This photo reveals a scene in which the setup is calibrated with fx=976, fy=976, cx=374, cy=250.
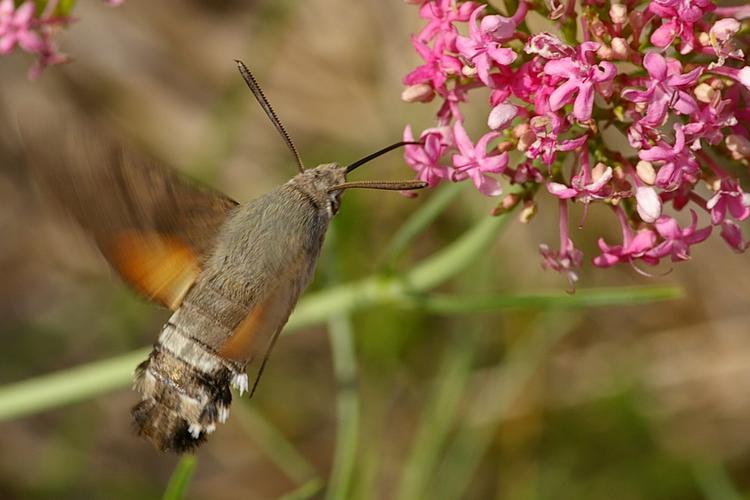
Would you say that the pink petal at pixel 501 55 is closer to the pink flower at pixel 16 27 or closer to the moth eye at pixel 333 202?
the moth eye at pixel 333 202

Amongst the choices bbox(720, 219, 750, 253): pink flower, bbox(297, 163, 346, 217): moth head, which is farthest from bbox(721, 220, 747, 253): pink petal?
bbox(297, 163, 346, 217): moth head

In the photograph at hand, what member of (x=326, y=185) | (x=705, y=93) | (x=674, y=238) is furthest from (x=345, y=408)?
(x=705, y=93)

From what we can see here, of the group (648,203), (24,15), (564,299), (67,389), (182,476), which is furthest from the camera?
(67,389)

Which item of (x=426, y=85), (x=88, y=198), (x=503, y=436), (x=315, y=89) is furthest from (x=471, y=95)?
(x=88, y=198)

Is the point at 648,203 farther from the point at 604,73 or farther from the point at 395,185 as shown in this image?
the point at 395,185

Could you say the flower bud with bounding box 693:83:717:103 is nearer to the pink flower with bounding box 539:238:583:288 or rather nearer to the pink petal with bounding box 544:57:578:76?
the pink petal with bounding box 544:57:578:76

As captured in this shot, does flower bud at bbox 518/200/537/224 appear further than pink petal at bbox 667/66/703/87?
Yes
